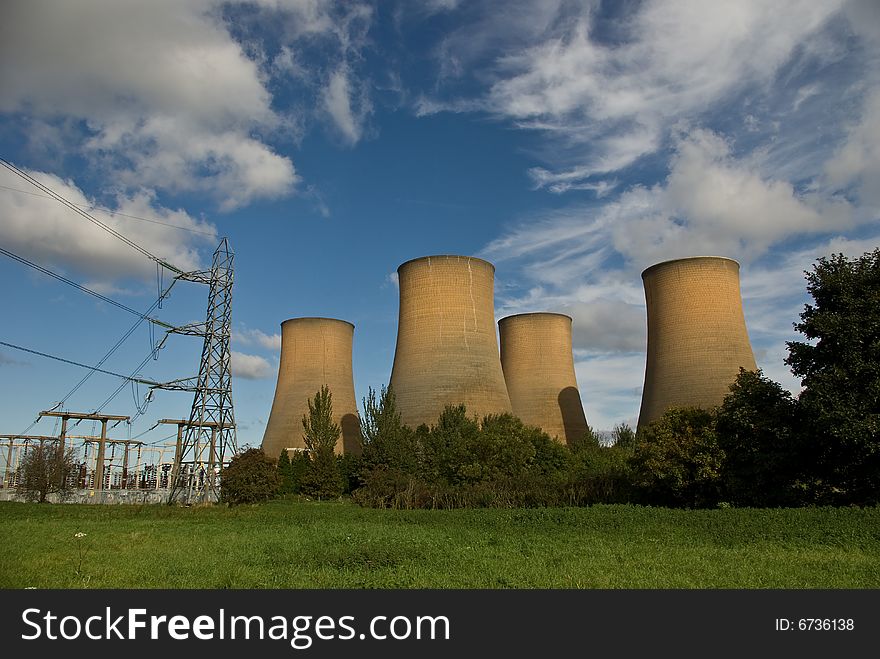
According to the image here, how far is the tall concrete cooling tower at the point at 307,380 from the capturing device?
3036 centimetres

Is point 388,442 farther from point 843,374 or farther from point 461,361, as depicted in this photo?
point 843,374

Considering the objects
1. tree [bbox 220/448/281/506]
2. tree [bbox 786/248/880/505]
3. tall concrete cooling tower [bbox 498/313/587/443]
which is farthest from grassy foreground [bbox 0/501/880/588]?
tall concrete cooling tower [bbox 498/313/587/443]

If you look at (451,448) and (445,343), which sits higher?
(445,343)

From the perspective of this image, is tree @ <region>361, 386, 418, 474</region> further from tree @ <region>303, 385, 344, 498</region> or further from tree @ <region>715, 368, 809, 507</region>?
tree @ <region>715, 368, 809, 507</region>

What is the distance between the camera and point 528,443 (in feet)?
72.3

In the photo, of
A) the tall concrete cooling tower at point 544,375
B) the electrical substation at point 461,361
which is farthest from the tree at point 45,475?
the tall concrete cooling tower at point 544,375

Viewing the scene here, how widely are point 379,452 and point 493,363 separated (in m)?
5.45

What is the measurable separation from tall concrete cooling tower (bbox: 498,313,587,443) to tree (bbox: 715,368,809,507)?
56.1ft

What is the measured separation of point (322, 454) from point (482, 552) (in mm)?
17743

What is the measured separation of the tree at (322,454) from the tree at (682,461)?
13.2 meters

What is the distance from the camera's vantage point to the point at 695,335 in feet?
74.4

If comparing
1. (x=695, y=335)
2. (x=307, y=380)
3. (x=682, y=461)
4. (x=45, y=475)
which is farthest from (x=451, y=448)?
(x=45, y=475)
